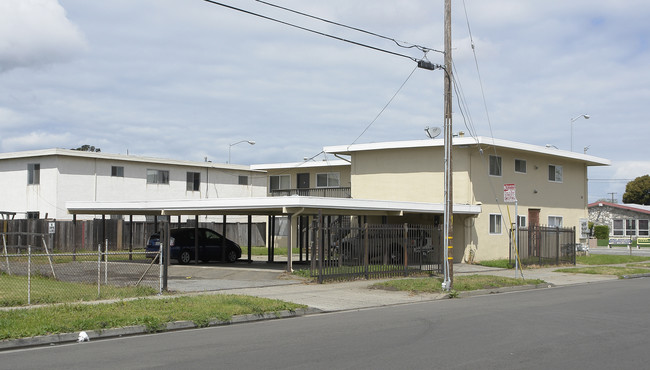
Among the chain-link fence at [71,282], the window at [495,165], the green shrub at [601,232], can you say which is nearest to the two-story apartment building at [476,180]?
the window at [495,165]

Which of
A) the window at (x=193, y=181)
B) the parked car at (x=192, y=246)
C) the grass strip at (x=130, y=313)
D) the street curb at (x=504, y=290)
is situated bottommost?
the street curb at (x=504, y=290)

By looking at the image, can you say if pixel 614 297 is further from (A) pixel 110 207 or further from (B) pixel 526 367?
(A) pixel 110 207

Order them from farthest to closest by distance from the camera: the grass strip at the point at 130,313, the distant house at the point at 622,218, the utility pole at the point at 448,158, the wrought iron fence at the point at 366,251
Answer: the distant house at the point at 622,218 → the wrought iron fence at the point at 366,251 → the utility pole at the point at 448,158 → the grass strip at the point at 130,313

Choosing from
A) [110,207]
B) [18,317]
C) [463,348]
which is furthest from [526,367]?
[110,207]

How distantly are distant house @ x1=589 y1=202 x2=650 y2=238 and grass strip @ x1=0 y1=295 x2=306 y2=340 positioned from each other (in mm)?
54488

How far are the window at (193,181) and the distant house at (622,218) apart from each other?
126 ft

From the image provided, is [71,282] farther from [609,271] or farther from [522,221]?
[522,221]

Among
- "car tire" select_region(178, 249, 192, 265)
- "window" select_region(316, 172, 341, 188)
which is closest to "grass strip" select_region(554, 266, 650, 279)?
"car tire" select_region(178, 249, 192, 265)

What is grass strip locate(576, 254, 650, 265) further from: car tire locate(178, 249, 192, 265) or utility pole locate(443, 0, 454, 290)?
car tire locate(178, 249, 192, 265)

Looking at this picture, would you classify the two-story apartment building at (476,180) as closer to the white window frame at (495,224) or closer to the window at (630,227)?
the white window frame at (495,224)

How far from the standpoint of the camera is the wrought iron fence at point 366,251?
68.3 ft

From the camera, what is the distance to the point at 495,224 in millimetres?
32250

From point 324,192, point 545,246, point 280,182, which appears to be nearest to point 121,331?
point 545,246

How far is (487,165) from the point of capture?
3169cm
